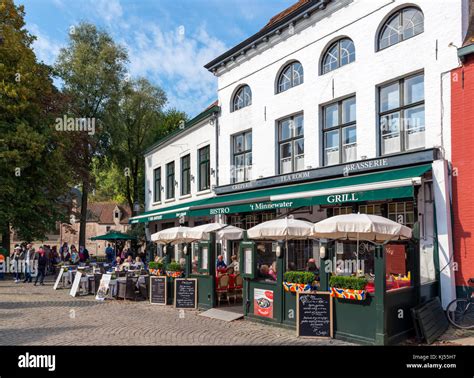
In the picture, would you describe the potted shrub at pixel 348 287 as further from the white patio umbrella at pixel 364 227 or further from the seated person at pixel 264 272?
the seated person at pixel 264 272

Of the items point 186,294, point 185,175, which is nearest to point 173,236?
point 186,294

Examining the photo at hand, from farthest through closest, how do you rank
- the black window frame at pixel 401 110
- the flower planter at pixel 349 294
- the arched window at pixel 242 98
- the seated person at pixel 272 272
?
the arched window at pixel 242 98 → the black window frame at pixel 401 110 → the seated person at pixel 272 272 → the flower planter at pixel 349 294

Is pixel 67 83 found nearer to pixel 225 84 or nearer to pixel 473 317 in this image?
pixel 225 84

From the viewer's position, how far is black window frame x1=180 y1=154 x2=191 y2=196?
76.0 feet

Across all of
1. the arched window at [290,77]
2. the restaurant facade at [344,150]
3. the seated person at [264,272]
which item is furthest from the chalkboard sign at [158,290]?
the arched window at [290,77]

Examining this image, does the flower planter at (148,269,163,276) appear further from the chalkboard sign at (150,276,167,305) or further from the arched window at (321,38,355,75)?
the arched window at (321,38,355,75)

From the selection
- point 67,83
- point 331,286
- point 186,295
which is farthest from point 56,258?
point 331,286

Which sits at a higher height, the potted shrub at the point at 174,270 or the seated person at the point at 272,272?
the seated person at the point at 272,272

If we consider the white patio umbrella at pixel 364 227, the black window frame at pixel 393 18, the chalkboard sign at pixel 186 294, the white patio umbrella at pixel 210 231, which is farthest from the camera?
the white patio umbrella at pixel 210 231

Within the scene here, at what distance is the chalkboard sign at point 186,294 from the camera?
12.4 m

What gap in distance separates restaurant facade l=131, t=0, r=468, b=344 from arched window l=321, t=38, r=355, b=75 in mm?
45

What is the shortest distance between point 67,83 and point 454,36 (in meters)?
27.6

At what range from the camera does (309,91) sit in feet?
48.2

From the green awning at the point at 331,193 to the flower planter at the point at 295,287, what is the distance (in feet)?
9.90
